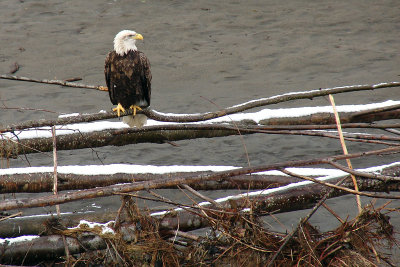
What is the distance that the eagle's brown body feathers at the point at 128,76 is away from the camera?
5035 mm

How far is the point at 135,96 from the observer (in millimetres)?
5113

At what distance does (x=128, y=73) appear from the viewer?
5.04m

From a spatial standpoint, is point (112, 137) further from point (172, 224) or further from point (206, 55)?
point (206, 55)

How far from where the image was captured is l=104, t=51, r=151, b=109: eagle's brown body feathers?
16.5ft

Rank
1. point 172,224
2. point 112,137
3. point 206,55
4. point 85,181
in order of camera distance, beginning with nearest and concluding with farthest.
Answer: point 172,224, point 85,181, point 112,137, point 206,55

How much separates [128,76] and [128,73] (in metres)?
0.03

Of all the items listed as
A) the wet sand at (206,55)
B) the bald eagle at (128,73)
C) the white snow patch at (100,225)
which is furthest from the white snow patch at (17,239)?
the wet sand at (206,55)

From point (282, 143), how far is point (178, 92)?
1818mm

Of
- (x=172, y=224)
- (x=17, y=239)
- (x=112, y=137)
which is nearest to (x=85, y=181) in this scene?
(x=112, y=137)

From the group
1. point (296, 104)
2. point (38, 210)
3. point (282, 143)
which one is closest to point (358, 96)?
point (296, 104)

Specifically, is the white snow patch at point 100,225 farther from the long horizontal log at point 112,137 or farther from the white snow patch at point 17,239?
the long horizontal log at point 112,137

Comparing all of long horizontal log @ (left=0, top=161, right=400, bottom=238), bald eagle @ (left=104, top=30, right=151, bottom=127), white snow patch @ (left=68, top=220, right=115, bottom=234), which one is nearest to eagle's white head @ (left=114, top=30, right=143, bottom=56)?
bald eagle @ (left=104, top=30, right=151, bottom=127)

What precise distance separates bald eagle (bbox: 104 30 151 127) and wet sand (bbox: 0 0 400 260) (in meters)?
1.38

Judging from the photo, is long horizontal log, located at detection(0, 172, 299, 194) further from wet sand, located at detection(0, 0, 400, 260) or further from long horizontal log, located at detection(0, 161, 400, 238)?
wet sand, located at detection(0, 0, 400, 260)
